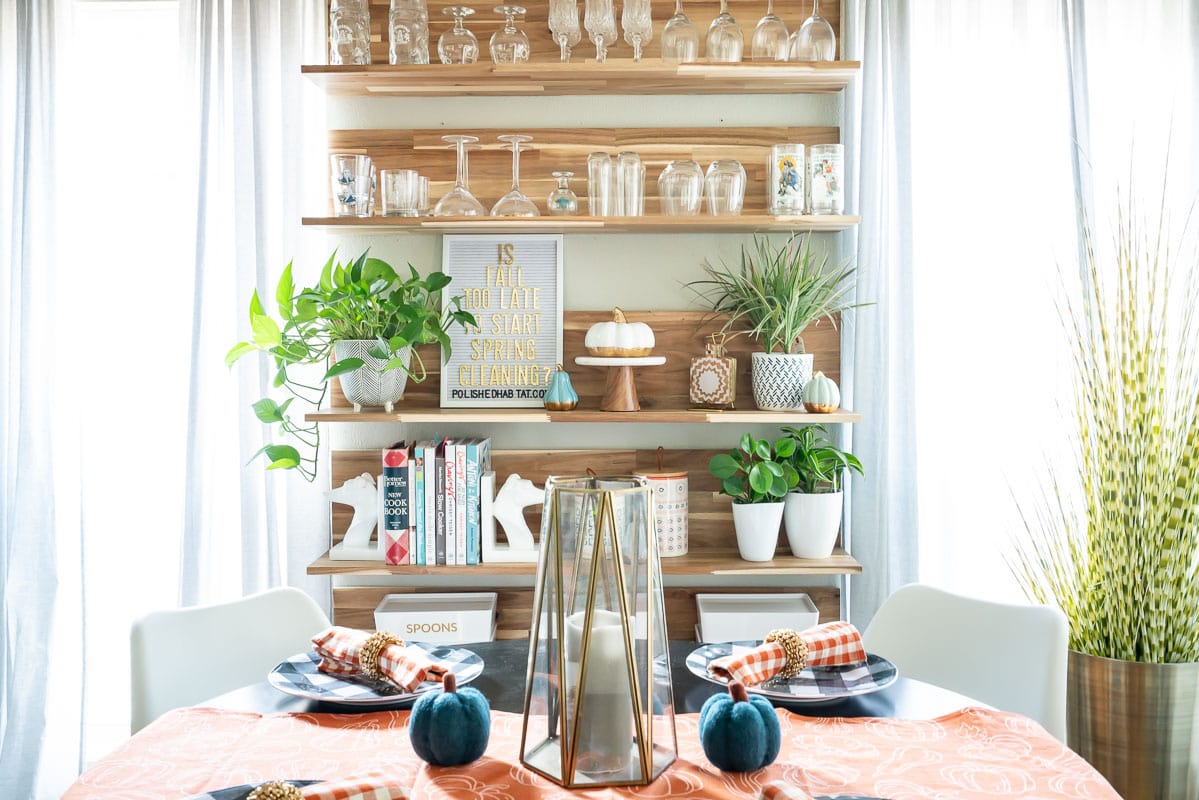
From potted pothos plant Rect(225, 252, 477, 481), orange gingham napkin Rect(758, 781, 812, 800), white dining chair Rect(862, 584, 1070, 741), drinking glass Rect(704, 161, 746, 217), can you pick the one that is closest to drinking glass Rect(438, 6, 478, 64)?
potted pothos plant Rect(225, 252, 477, 481)

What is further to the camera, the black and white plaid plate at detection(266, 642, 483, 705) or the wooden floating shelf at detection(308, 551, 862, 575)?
the wooden floating shelf at detection(308, 551, 862, 575)

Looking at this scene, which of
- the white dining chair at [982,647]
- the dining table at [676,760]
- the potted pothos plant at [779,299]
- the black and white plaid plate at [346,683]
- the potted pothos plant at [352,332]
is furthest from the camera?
the potted pothos plant at [779,299]

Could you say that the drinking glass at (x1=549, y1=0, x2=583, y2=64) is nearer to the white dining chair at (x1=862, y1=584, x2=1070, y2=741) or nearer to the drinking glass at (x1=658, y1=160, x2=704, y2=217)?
the drinking glass at (x1=658, y1=160, x2=704, y2=217)

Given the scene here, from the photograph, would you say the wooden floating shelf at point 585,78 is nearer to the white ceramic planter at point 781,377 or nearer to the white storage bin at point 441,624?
the white ceramic planter at point 781,377

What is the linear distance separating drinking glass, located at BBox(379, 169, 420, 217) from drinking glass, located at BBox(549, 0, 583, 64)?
484mm

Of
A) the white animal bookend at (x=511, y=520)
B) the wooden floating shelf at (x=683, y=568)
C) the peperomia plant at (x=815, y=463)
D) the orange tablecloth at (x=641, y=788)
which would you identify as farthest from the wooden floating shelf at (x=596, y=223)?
the orange tablecloth at (x=641, y=788)

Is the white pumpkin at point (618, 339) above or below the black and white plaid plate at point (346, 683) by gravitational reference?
above

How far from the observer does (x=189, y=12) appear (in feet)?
8.50

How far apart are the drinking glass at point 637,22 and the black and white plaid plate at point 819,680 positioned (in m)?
1.57

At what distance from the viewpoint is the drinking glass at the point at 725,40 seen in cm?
241

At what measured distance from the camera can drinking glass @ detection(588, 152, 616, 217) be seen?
7.89 feet

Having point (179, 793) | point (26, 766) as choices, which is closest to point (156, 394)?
point (26, 766)

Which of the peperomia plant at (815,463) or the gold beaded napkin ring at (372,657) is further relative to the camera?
the peperomia plant at (815,463)

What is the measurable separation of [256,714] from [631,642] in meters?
0.61
